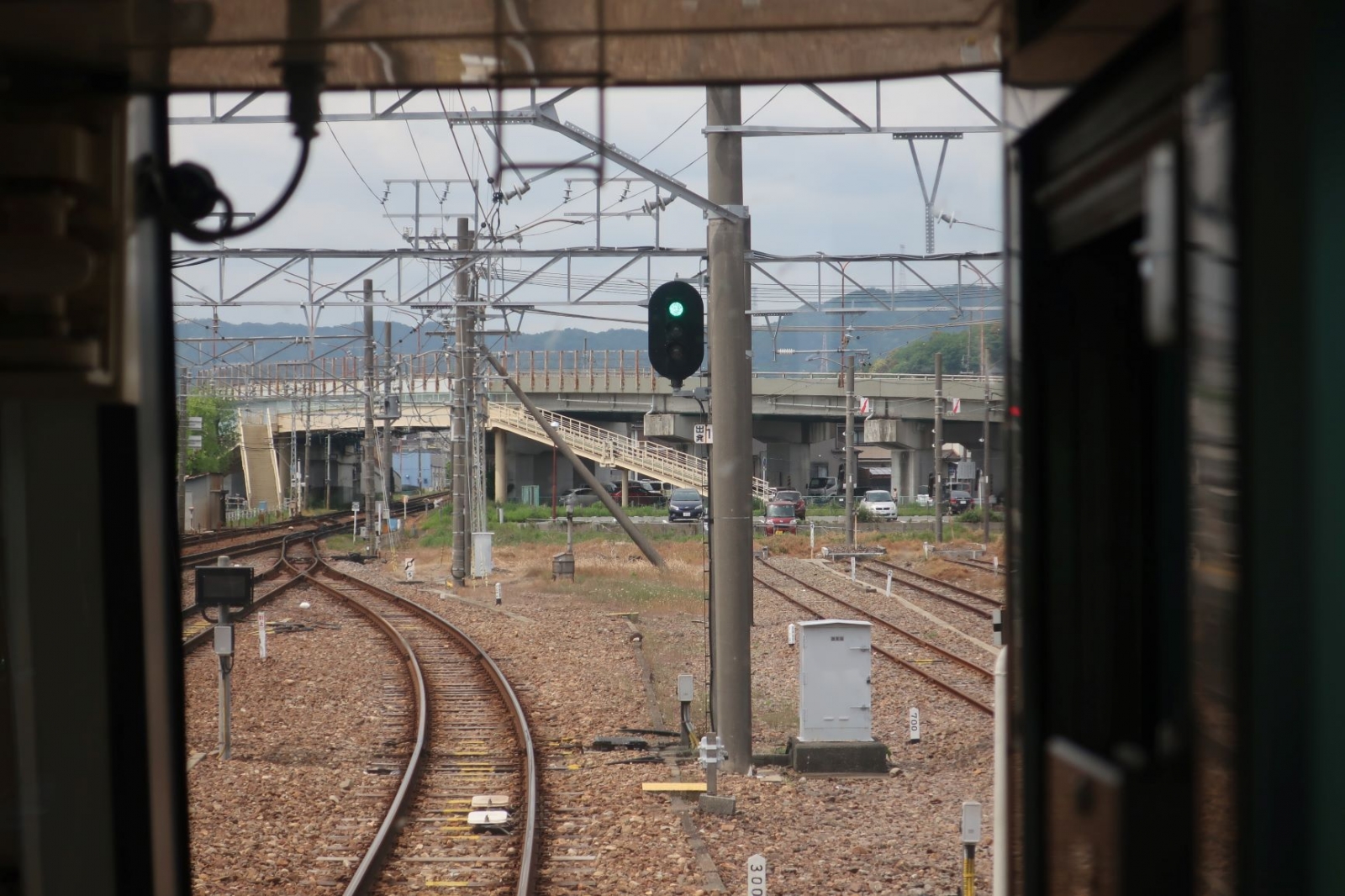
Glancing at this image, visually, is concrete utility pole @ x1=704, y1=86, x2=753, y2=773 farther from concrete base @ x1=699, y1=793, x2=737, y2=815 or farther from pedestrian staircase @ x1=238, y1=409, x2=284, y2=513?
pedestrian staircase @ x1=238, y1=409, x2=284, y2=513

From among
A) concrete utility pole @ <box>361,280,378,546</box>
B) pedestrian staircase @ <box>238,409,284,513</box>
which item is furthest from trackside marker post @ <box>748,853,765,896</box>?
pedestrian staircase @ <box>238,409,284,513</box>

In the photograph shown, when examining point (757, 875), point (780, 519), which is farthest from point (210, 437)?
point (757, 875)

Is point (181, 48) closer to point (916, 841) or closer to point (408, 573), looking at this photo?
point (916, 841)

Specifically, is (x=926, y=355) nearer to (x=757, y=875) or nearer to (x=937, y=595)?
(x=937, y=595)

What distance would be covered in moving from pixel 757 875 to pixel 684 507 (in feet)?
125

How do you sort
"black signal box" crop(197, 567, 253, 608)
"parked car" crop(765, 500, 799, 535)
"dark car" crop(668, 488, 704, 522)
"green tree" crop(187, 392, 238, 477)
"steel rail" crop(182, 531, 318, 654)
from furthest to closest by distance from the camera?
1. "green tree" crop(187, 392, 238, 477)
2. "dark car" crop(668, 488, 704, 522)
3. "parked car" crop(765, 500, 799, 535)
4. "steel rail" crop(182, 531, 318, 654)
5. "black signal box" crop(197, 567, 253, 608)

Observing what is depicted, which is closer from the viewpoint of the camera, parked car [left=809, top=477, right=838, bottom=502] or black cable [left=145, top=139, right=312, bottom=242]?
black cable [left=145, top=139, right=312, bottom=242]

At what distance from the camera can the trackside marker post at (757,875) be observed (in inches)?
220

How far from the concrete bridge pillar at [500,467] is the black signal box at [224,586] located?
1782 inches

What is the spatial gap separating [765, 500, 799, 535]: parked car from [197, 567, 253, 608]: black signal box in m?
31.9

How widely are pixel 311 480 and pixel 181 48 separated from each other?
239 feet

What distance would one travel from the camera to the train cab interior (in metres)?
1.45

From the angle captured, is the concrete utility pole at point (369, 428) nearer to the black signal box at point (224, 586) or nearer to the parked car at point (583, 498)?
the parked car at point (583, 498)

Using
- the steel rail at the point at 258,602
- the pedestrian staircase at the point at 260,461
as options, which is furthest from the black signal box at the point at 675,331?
the pedestrian staircase at the point at 260,461
